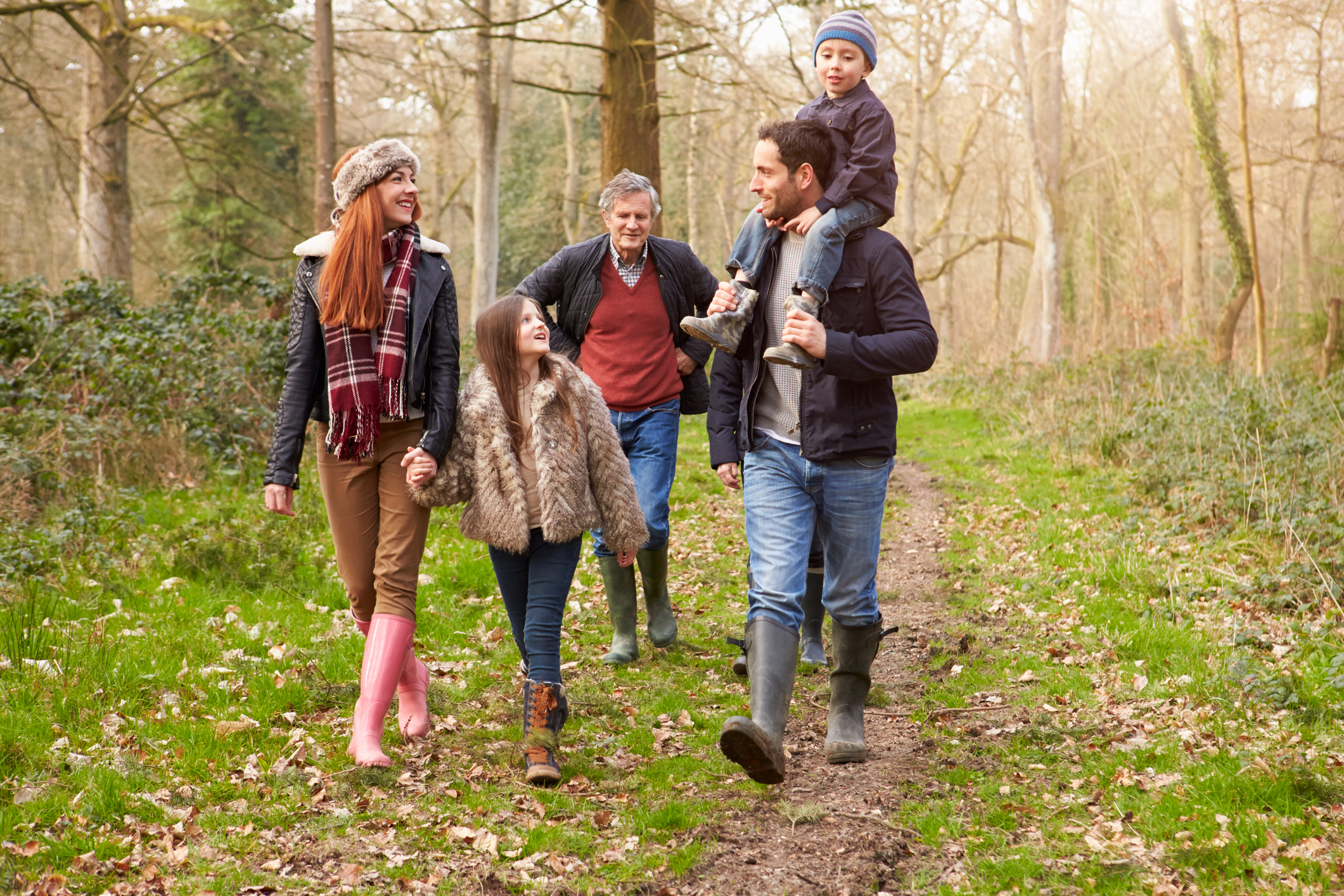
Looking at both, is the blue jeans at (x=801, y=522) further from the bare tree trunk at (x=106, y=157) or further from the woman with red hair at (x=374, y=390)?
the bare tree trunk at (x=106, y=157)

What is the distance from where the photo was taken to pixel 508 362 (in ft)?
13.4

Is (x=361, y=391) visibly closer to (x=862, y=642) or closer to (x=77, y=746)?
(x=77, y=746)

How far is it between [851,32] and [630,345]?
190 centimetres

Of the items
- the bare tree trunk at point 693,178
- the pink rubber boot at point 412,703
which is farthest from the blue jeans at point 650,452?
the bare tree trunk at point 693,178

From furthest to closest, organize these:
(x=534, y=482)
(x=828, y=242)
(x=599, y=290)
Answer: (x=599, y=290) < (x=534, y=482) < (x=828, y=242)

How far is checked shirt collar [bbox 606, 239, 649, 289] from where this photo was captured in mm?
5387

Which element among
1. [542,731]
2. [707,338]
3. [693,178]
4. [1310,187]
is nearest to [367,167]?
[707,338]

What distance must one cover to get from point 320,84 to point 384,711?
373 inches

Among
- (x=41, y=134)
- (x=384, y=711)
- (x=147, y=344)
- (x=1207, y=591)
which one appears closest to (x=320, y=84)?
Answer: (x=147, y=344)

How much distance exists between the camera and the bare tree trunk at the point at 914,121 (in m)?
23.2

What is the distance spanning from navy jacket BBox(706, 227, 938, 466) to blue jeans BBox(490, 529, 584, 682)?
2.80 feet

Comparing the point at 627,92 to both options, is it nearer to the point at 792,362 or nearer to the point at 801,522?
the point at 792,362

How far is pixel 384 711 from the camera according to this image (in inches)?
157

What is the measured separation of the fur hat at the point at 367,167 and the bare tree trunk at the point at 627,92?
5.33 meters
